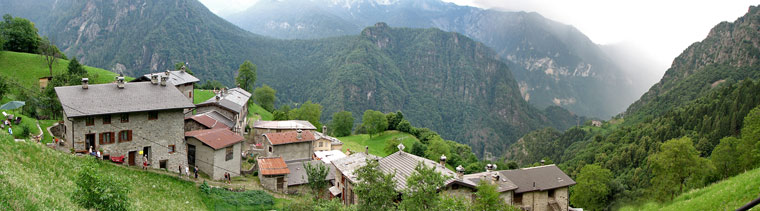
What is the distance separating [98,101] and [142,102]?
3501mm

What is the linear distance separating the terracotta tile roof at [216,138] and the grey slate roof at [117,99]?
4170mm

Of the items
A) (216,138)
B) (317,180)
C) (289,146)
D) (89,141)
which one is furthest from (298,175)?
(89,141)

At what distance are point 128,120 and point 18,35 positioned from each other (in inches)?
2841

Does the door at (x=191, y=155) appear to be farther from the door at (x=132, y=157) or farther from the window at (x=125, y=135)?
the window at (x=125, y=135)

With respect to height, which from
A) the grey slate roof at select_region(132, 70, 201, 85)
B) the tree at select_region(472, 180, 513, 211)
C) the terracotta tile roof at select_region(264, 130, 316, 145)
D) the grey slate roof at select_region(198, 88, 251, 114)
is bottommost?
the tree at select_region(472, 180, 513, 211)

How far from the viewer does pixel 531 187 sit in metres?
43.2

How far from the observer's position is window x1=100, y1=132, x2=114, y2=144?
40.9 metres

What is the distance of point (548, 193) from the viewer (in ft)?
148

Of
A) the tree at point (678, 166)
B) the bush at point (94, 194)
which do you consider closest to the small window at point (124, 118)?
the bush at point (94, 194)

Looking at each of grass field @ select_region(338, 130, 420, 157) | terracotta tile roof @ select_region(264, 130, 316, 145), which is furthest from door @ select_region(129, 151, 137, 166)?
grass field @ select_region(338, 130, 420, 157)

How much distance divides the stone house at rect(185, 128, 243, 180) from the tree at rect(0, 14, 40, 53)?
69.9m

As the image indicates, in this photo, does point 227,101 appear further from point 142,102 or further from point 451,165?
point 451,165

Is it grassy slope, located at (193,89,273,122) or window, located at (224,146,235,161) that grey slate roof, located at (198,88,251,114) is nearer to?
→ grassy slope, located at (193,89,273,122)

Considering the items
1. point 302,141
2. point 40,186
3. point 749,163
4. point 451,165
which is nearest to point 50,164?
point 40,186
